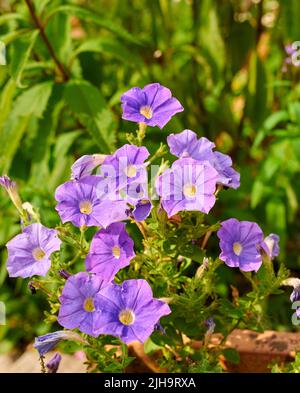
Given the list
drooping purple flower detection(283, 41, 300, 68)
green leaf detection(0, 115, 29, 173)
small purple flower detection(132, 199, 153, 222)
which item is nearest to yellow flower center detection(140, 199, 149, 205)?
small purple flower detection(132, 199, 153, 222)

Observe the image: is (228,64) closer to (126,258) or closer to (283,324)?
(283,324)

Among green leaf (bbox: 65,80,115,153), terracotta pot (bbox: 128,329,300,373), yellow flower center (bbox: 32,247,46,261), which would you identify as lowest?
terracotta pot (bbox: 128,329,300,373)

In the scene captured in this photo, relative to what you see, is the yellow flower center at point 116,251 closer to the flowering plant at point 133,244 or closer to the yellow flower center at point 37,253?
the flowering plant at point 133,244

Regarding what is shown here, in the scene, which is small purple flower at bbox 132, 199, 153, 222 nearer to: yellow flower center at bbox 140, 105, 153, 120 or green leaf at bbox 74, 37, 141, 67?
yellow flower center at bbox 140, 105, 153, 120

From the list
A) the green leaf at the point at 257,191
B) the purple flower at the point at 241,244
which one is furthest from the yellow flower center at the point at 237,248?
the green leaf at the point at 257,191

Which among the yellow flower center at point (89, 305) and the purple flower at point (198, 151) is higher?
the purple flower at point (198, 151)
